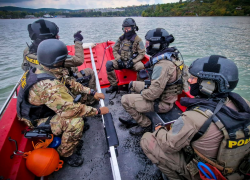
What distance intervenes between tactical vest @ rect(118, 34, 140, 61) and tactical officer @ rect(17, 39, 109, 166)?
238cm

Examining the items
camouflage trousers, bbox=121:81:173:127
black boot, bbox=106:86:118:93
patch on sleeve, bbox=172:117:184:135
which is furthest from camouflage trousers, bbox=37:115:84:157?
black boot, bbox=106:86:118:93

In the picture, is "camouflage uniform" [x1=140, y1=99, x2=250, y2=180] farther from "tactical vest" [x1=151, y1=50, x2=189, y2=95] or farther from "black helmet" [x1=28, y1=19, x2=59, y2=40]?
"black helmet" [x1=28, y1=19, x2=59, y2=40]

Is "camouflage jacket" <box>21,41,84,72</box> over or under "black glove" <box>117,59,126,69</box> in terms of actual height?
over

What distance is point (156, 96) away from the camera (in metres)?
2.50

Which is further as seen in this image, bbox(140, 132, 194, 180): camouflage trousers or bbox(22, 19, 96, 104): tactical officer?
bbox(22, 19, 96, 104): tactical officer

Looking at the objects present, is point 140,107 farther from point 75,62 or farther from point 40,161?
point 75,62

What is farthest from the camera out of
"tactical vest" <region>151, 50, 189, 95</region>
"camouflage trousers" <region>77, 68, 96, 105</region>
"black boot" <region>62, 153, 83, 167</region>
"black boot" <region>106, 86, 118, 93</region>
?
"black boot" <region>106, 86, 118, 93</region>

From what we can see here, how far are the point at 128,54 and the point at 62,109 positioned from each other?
9.36ft

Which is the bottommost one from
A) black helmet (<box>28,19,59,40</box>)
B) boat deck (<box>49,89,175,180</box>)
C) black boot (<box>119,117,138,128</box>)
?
boat deck (<box>49,89,175,180</box>)

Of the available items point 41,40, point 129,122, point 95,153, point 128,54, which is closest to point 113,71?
point 128,54

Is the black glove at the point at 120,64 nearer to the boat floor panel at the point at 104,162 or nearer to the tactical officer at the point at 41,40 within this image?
the tactical officer at the point at 41,40

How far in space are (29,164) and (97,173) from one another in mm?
924

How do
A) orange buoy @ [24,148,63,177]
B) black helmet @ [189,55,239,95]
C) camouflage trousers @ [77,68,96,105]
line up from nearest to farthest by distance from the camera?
black helmet @ [189,55,239,95] → orange buoy @ [24,148,63,177] → camouflage trousers @ [77,68,96,105]

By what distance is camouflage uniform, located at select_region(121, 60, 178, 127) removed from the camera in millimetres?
2374
